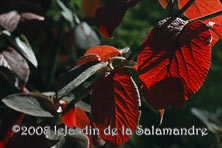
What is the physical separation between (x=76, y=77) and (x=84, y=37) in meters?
0.45

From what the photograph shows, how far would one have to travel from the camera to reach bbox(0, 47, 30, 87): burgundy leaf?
824 mm

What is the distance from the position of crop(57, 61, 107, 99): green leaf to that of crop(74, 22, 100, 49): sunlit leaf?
414 millimetres

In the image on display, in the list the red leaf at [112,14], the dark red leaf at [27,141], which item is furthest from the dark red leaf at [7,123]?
the red leaf at [112,14]

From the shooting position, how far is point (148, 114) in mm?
1256

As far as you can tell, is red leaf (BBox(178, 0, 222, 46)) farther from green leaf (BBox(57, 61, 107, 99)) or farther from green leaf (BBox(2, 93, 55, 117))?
green leaf (BBox(2, 93, 55, 117))

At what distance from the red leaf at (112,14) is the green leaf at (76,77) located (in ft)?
0.21

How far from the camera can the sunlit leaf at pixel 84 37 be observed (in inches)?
43.9

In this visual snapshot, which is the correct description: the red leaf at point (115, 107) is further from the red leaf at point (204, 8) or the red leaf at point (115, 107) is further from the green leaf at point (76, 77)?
the red leaf at point (204, 8)

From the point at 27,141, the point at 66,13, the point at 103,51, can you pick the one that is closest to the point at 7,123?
the point at 27,141

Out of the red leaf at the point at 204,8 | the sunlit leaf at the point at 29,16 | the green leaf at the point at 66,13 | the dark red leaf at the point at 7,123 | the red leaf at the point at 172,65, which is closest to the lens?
the red leaf at the point at 172,65

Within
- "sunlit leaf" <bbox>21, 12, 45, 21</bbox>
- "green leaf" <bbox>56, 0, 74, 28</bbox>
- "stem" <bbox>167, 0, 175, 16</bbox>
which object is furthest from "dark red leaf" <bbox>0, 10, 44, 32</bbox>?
"stem" <bbox>167, 0, 175, 16</bbox>

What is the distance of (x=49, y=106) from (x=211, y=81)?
90cm

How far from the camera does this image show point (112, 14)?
0.62m

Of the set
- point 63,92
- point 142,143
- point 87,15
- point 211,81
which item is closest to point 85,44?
point 87,15
